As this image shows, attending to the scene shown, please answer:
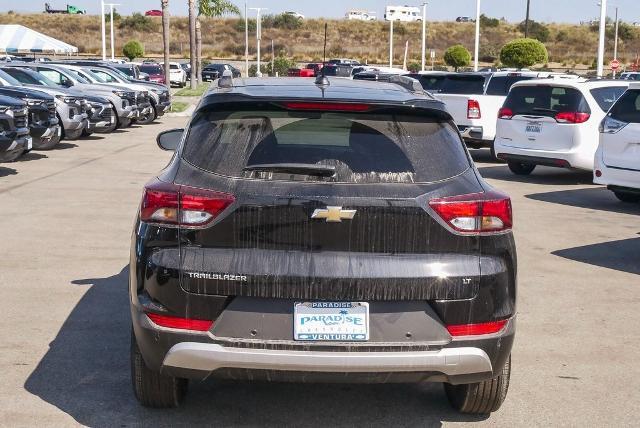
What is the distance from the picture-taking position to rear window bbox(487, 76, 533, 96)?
67.4 feet

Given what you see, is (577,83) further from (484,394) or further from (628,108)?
(484,394)

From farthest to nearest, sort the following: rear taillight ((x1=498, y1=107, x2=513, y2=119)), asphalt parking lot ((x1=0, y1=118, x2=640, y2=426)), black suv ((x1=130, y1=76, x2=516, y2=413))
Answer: rear taillight ((x1=498, y1=107, x2=513, y2=119))
asphalt parking lot ((x1=0, y1=118, x2=640, y2=426))
black suv ((x1=130, y1=76, x2=516, y2=413))

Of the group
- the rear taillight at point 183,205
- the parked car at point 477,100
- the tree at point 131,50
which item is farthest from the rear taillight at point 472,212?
the tree at point 131,50

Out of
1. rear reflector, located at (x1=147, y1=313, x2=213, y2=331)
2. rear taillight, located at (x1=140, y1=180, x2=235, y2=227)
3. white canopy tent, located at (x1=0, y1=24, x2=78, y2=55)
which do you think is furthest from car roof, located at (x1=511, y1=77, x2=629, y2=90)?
white canopy tent, located at (x1=0, y1=24, x2=78, y2=55)

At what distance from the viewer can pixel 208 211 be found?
4.53m

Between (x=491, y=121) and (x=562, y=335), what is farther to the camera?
(x=491, y=121)

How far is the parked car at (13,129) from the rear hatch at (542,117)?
26.2 feet

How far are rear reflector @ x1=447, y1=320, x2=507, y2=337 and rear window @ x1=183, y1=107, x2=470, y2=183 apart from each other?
0.69 metres

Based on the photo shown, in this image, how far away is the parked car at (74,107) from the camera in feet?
70.1

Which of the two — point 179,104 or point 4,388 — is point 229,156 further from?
point 179,104

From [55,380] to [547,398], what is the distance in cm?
279

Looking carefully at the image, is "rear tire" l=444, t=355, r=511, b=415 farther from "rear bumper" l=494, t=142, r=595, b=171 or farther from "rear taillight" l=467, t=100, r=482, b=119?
"rear taillight" l=467, t=100, r=482, b=119

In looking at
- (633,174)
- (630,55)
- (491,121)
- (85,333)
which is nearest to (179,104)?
(491,121)

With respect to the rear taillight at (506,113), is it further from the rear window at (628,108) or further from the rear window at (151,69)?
the rear window at (151,69)
